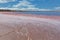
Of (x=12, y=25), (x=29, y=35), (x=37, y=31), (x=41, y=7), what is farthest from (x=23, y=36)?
(x=41, y=7)

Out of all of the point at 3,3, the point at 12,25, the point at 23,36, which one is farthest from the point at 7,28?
the point at 3,3

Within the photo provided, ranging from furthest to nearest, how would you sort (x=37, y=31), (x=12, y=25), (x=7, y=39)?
(x=12, y=25)
(x=37, y=31)
(x=7, y=39)

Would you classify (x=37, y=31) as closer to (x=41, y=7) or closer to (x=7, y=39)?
(x=7, y=39)

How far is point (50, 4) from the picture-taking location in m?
1.52

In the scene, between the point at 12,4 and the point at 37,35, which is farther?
the point at 12,4

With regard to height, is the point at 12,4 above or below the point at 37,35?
above

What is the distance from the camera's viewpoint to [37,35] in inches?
42.0

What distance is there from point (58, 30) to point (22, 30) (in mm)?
316

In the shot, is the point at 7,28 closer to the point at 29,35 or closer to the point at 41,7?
the point at 29,35

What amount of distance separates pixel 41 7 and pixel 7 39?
2.32ft

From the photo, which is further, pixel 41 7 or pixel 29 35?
pixel 41 7

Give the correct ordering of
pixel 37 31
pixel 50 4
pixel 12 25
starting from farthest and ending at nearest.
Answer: pixel 50 4 → pixel 12 25 → pixel 37 31

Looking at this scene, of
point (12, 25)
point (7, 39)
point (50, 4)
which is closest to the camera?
point (7, 39)

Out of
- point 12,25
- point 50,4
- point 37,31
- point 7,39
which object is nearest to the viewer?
point 7,39
